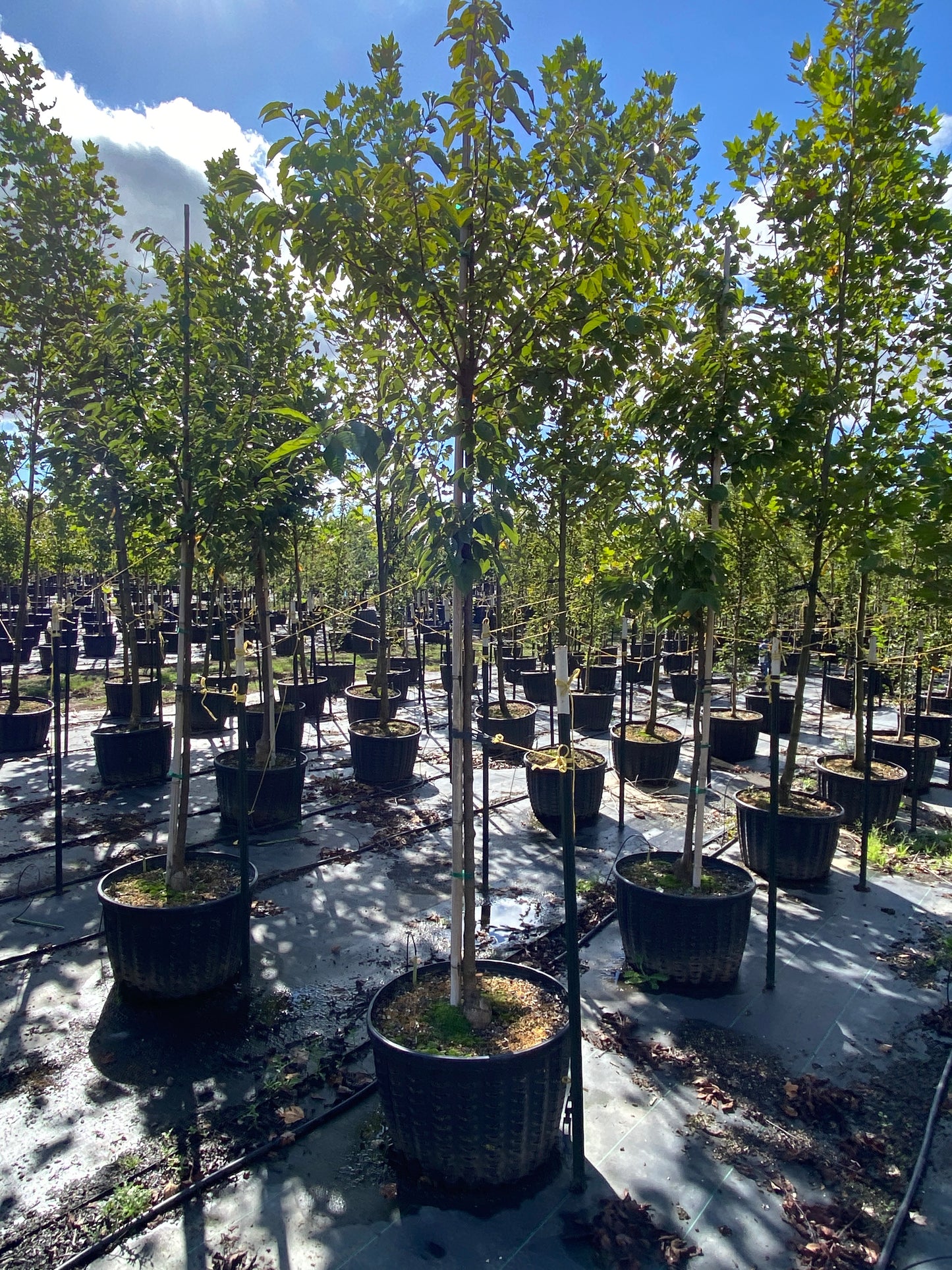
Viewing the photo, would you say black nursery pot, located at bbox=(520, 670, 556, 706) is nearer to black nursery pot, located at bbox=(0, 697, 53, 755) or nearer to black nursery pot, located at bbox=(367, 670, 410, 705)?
black nursery pot, located at bbox=(367, 670, 410, 705)

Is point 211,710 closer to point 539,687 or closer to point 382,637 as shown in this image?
point 382,637

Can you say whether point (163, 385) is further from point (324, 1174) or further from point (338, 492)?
point (324, 1174)

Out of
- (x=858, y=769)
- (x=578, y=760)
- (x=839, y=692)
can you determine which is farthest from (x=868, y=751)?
(x=839, y=692)

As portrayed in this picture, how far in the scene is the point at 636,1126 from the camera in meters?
3.05

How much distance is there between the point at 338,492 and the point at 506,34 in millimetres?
4647

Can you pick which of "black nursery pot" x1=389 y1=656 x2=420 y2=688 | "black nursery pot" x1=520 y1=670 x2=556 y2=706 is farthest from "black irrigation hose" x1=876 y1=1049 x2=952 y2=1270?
"black nursery pot" x1=389 y1=656 x2=420 y2=688

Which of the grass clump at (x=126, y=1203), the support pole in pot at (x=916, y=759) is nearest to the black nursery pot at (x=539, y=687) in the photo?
the support pole in pot at (x=916, y=759)

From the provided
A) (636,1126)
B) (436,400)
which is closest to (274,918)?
(636,1126)

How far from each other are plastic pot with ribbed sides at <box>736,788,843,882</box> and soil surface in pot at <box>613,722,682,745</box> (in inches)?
106

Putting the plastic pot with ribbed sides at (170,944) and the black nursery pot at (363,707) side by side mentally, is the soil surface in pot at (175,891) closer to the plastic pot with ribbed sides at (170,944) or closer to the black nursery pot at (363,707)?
the plastic pot with ribbed sides at (170,944)

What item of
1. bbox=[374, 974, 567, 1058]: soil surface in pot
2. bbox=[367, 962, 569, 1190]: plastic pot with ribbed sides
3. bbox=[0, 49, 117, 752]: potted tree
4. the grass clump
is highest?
bbox=[0, 49, 117, 752]: potted tree

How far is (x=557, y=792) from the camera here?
6.84m

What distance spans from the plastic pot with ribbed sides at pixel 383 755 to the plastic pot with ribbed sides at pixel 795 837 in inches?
146

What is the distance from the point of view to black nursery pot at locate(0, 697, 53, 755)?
29.7 feet
